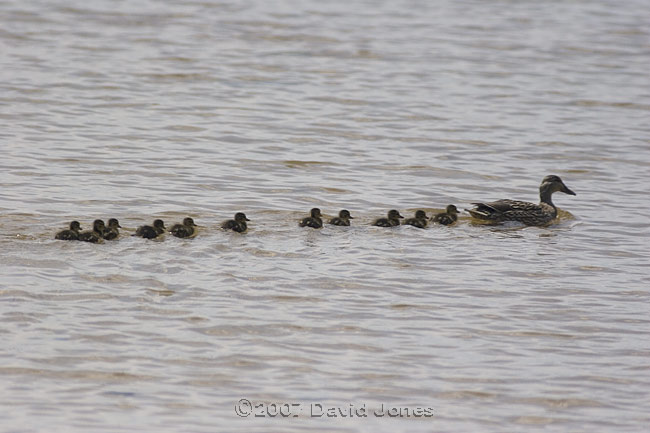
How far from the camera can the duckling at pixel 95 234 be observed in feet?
26.2

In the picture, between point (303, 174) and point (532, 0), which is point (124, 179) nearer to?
point (303, 174)

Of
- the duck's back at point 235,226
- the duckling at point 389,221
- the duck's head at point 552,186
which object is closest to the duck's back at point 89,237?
the duck's back at point 235,226

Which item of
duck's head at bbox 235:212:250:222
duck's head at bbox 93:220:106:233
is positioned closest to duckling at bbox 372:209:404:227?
duck's head at bbox 235:212:250:222

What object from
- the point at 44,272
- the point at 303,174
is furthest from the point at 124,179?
the point at 44,272

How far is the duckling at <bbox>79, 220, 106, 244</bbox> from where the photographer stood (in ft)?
26.2

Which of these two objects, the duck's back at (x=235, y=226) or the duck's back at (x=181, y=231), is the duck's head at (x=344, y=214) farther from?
the duck's back at (x=181, y=231)

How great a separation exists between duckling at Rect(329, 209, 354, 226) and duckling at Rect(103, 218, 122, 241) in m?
1.63

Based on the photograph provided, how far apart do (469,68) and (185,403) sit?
480 inches

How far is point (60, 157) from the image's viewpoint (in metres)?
10.9

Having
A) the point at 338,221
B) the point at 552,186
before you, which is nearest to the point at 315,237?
the point at 338,221

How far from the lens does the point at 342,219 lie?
9047 millimetres

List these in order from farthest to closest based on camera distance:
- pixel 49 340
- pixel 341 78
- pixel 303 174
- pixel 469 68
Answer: pixel 469 68 → pixel 341 78 → pixel 303 174 → pixel 49 340

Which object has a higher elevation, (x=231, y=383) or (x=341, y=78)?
→ (x=341, y=78)

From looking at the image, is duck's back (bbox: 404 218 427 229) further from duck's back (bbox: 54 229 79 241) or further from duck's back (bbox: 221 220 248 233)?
duck's back (bbox: 54 229 79 241)
